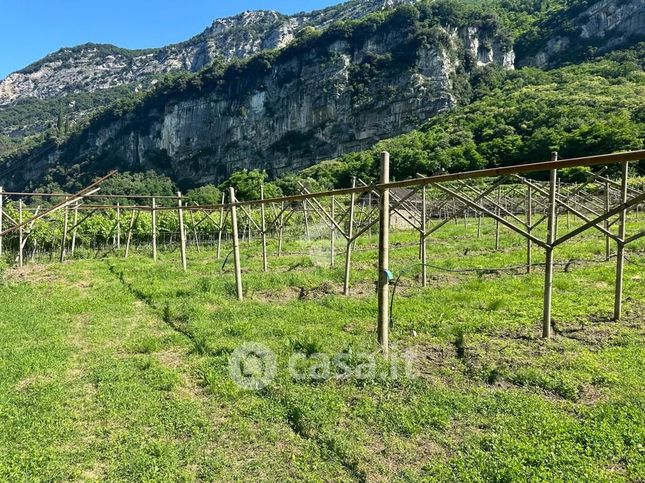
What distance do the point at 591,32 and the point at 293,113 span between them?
7133 centimetres

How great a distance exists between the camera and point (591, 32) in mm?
94375

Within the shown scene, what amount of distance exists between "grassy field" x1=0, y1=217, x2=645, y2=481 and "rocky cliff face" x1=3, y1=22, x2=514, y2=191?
95.7 metres

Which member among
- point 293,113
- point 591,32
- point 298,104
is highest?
point 591,32

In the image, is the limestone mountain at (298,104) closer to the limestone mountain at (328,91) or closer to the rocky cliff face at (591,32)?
the limestone mountain at (328,91)

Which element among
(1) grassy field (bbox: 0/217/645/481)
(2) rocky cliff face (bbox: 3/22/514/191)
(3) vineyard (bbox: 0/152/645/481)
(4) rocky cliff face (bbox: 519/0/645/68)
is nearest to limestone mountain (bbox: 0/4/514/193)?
(2) rocky cliff face (bbox: 3/22/514/191)

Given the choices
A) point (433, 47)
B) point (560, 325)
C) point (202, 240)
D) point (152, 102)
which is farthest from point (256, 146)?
point (560, 325)

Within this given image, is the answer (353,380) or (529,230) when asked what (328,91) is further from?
(353,380)

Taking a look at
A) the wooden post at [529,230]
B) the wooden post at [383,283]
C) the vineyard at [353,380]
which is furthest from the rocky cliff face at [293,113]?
the wooden post at [383,283]

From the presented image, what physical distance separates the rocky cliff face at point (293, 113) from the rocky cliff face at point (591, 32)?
9054 mm

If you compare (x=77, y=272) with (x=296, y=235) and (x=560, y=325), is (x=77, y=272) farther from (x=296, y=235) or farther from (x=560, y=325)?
(x=296, y=235)

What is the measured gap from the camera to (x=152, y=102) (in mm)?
137125

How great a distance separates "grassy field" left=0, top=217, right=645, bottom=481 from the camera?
3.56 meters

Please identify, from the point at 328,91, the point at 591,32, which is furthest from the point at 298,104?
the point at 591,32

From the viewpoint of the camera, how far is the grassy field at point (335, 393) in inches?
140
